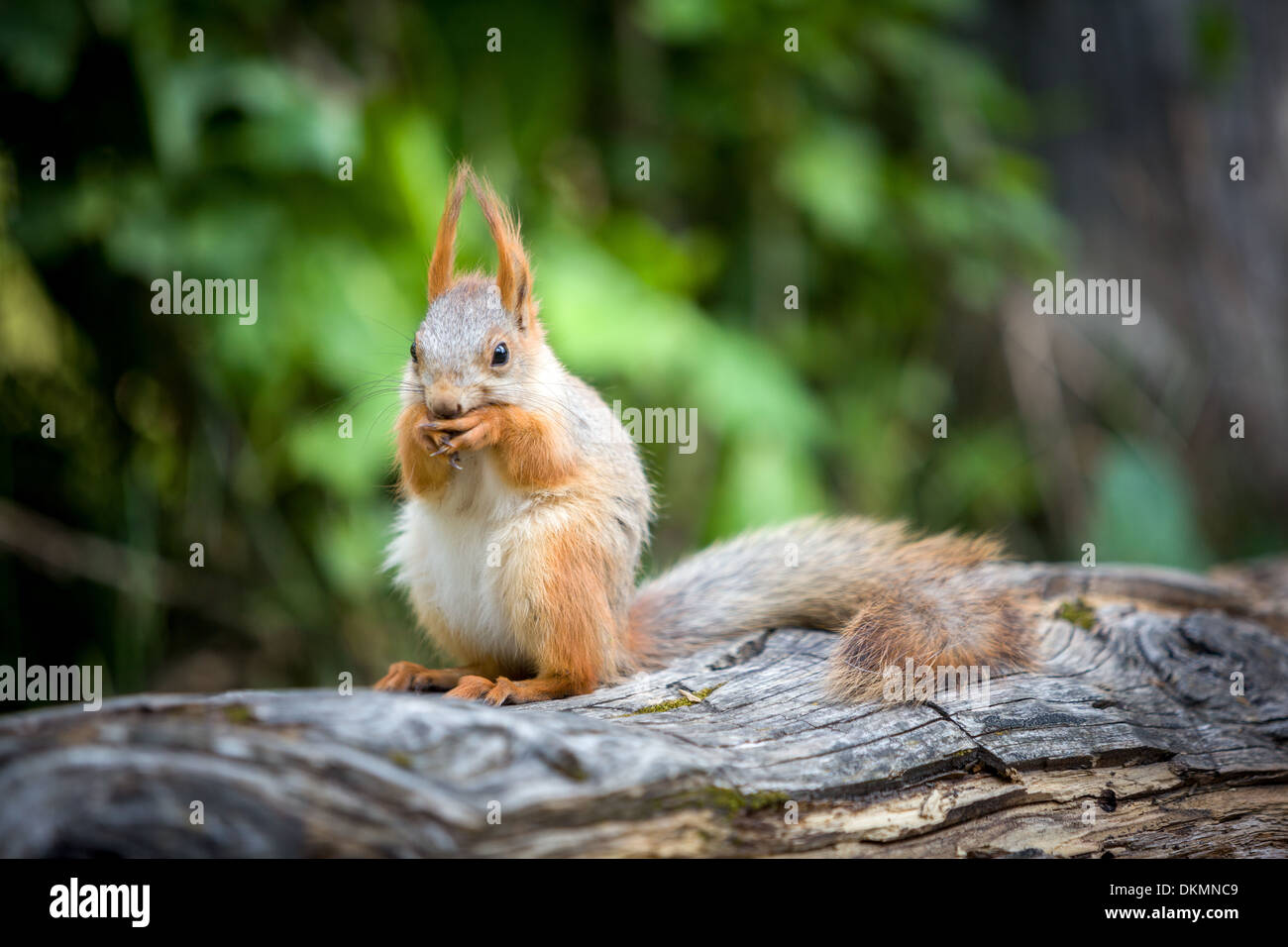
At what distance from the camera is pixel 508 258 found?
2.17 meters

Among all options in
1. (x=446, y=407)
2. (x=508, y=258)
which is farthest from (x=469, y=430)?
(x=508, y=258)

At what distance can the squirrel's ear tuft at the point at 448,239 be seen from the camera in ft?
6.97

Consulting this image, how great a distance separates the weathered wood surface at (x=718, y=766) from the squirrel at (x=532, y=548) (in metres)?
0.11

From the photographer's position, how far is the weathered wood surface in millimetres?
1307

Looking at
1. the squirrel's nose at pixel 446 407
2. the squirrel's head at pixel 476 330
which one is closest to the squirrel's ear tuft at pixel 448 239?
the squirrel's head at pixel 476 330

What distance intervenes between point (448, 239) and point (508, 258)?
162 millimetres

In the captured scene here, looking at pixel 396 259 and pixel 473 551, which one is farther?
pixel 396 259

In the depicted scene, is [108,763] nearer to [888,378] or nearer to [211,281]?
[211,281]

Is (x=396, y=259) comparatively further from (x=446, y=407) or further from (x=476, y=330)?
(x=446, y=407)

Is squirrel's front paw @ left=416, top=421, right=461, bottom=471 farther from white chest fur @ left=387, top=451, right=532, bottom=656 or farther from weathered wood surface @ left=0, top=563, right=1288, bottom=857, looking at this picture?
weathered wood surface @ left=0, top=563, right=1288, bottom=857

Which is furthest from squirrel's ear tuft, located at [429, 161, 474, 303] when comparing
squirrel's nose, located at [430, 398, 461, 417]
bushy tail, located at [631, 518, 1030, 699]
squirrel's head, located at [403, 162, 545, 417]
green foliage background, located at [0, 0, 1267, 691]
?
bushy tail, located at [631, 518, 1030, 699]

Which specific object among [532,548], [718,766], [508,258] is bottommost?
[718,766]

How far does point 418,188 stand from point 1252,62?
Result: 4135mm

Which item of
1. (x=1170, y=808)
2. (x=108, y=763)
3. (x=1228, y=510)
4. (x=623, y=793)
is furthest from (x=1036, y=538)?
(x=108, y=763)
